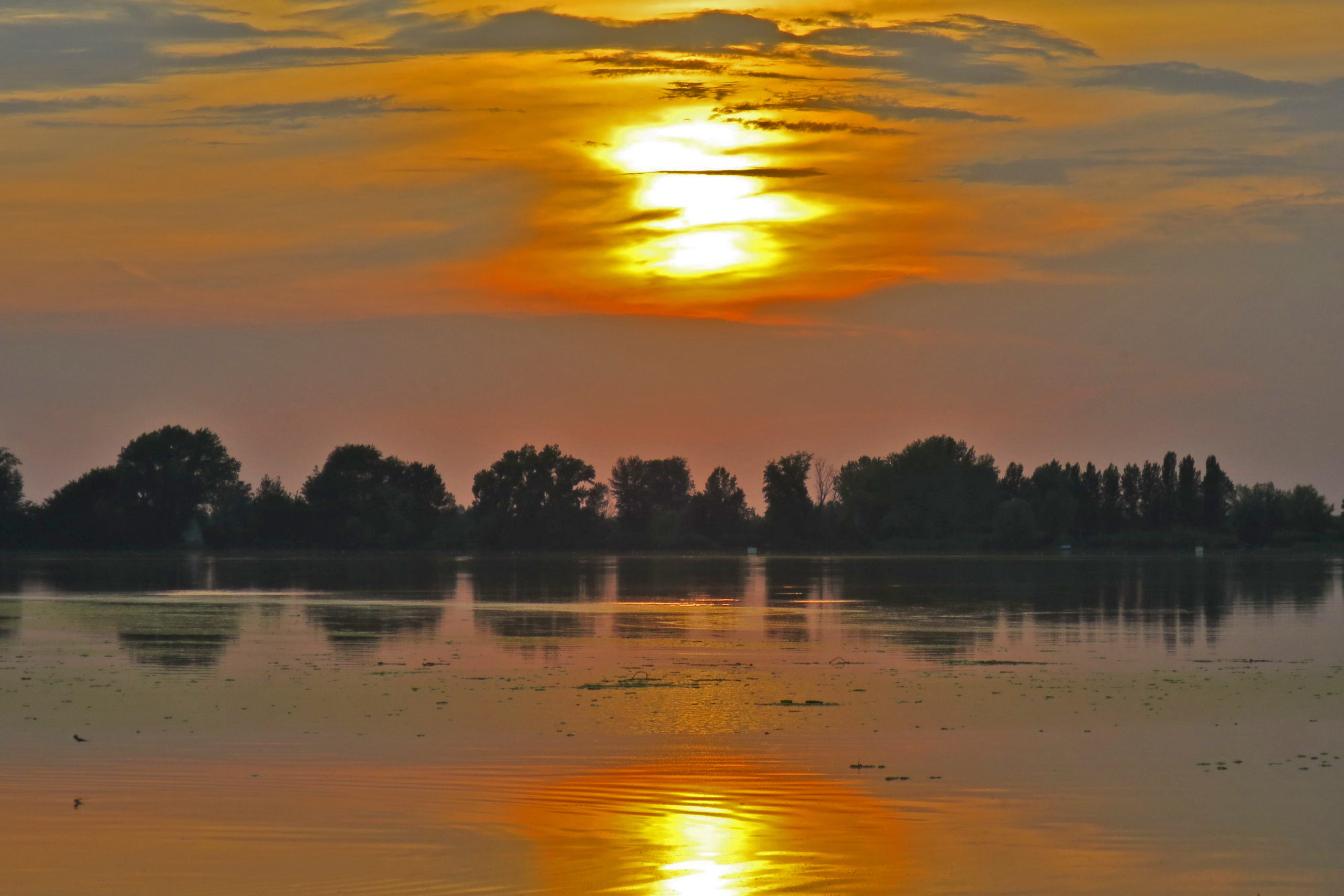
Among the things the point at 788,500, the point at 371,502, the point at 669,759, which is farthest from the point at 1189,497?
the point at 669,759

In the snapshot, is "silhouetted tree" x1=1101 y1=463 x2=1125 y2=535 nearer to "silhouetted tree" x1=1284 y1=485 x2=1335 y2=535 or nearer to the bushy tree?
"silhouetted tree" x1=1284 y1=485 x2=1335 y2=535

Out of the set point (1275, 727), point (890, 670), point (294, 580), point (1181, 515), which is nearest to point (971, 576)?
point (294, 580)

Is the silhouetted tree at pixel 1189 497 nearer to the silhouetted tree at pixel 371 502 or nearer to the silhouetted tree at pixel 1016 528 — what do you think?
the silhouetted tree at pixel 1016 528

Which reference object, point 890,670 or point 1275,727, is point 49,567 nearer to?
point 890,670

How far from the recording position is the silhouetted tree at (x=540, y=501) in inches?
6993

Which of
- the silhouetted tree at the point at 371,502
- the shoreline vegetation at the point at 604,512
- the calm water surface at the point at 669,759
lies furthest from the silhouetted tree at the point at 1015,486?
the calm water surface at the point at 669,759

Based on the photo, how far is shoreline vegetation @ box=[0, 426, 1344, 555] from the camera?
506ft

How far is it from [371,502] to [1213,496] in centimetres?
9519

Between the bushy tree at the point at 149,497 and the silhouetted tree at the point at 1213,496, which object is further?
the silhouetted tree at the point at 1213,496

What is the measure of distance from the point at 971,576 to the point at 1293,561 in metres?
56.8

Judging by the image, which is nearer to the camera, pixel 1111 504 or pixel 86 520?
pixel 86 520

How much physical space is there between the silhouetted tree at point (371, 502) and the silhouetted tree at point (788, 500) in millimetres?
41777

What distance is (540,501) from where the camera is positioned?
182m

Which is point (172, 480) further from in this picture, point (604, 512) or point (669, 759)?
point (669, 759)
